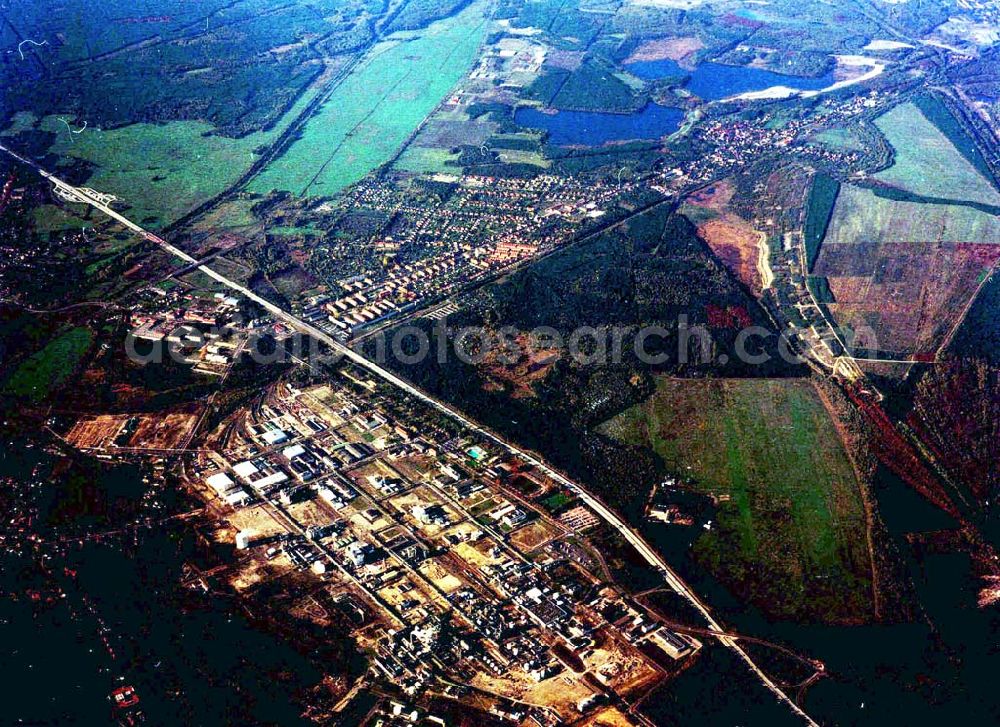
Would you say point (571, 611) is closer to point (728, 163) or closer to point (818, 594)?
point (818, 594)

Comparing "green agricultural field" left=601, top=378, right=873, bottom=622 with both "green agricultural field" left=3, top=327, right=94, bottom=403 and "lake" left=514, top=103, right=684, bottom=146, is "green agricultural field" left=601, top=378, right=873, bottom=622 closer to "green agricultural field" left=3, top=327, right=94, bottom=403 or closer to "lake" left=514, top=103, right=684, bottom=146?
"green agricultural field" left=3, top=327, right=94, bottom=403

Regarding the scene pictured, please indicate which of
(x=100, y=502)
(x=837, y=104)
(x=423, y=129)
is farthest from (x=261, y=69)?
(x=100, y=502)

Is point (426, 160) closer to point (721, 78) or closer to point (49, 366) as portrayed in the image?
point (721, 78)

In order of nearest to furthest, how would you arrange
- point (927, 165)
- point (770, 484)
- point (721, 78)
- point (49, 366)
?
1. point (770, 484)
2. point (49, 366)
3. point (927, 165)
4. point (721, 78)

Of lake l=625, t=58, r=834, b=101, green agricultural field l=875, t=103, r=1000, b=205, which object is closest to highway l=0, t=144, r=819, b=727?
green agricultural field l=875, t=103, r=1000, b=205

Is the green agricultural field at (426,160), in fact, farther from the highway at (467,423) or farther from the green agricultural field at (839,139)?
the green agricultural field at (839,139)

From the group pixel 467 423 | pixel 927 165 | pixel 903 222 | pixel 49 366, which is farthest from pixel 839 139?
pixel 49 366

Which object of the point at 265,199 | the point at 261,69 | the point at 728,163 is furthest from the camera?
the point at 261,69
